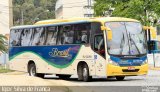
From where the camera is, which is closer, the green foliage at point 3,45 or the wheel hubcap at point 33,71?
the wheel hubcap at point 33,71

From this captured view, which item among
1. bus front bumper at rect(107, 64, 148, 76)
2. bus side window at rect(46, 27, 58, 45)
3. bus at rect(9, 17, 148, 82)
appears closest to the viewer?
bus front bumper at rect(107, 64, 148, 76)

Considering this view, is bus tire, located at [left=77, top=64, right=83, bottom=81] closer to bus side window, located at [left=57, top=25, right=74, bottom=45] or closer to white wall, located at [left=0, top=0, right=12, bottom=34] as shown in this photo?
bus side window, located at [left=57, top=25, right=74, bottom=45]

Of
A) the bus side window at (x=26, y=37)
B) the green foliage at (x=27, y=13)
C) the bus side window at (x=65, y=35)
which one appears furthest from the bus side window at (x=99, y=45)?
the green foliage at (x=27, y=13)

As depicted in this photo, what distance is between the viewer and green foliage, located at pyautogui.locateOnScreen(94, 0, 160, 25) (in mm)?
63469

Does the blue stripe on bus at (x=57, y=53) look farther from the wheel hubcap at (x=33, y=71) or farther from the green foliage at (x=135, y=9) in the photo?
the green foliage at (x=135, y=9)

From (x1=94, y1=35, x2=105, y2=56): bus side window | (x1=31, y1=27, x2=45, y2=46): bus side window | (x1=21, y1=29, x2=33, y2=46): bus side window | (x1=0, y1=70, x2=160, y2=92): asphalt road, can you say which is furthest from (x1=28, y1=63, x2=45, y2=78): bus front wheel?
(x1=0, y1=70, x2=160, y2=92): asphalt road

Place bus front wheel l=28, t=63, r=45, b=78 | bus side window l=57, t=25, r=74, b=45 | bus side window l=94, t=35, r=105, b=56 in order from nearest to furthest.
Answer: bus side window l=94, t=35, r=105, b=56
bus side window l=57, t=25, r=74, b=45
bus front wheel l=28, t=63, r=45, b=78

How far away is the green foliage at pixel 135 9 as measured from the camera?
63469 millimetres

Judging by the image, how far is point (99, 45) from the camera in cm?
2603

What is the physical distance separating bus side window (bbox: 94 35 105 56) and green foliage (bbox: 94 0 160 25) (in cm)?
3725

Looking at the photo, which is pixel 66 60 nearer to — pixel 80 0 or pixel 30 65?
pixel 30 65

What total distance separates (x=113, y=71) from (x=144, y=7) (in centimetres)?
4020

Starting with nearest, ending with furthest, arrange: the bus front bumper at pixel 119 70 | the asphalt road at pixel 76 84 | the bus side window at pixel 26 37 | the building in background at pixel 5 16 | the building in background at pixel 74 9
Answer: the asphalt road at pixel 76 84, the bus front bumper at pixel 119 70, the bus side window at pixel 26 37, the building in background at pixel 5 16, the building in background at pixel 74 9

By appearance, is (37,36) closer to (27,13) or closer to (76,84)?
(76,84)
